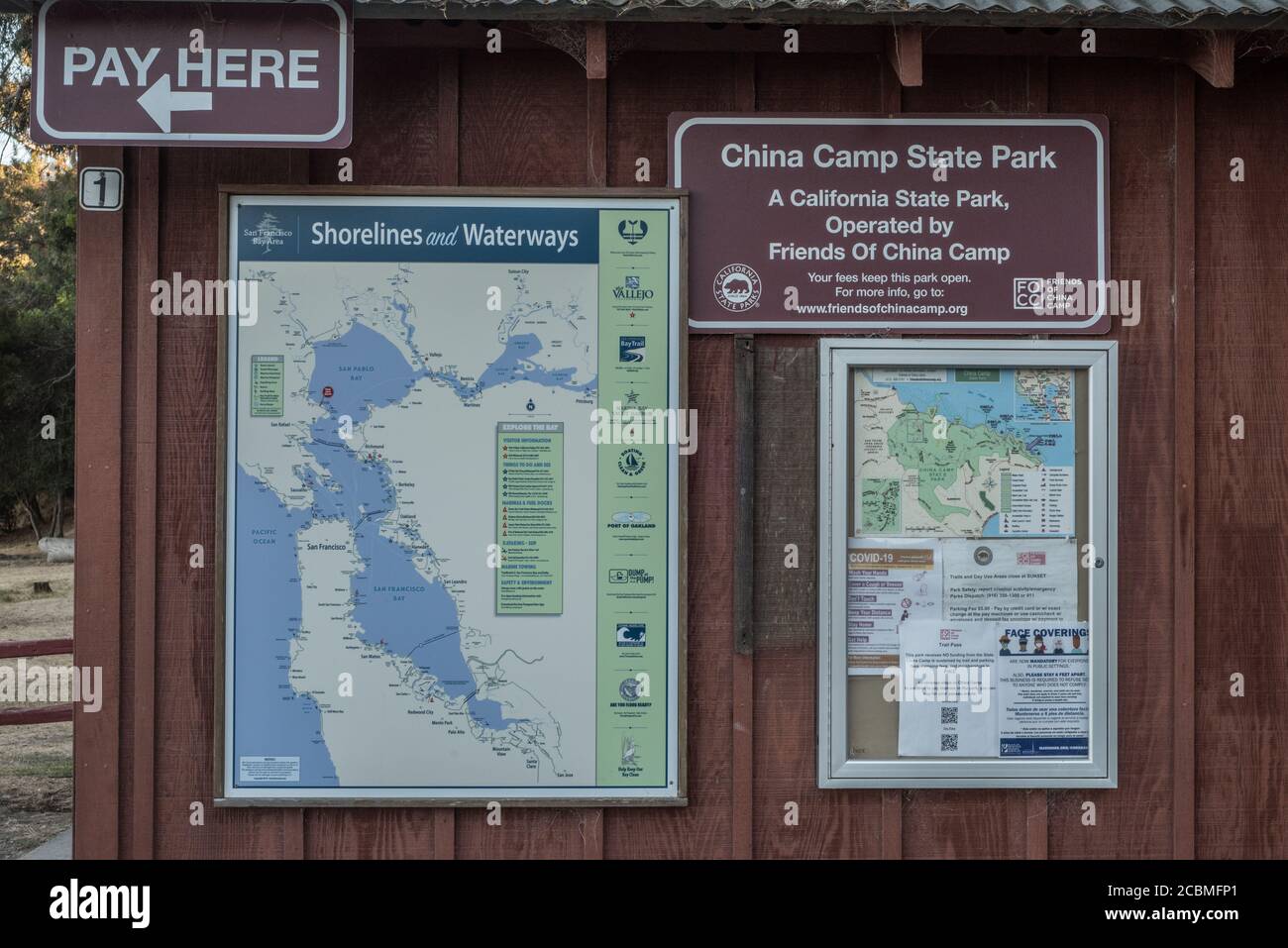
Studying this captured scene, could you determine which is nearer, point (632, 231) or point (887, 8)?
point (887, 8)

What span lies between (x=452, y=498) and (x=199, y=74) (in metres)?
1.85

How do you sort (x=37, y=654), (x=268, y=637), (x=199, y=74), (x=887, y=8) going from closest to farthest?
1. (x=887, y=8)
2. (x=199, y=74)
3. (x=268, y=637)
4. (x=37, y=654)

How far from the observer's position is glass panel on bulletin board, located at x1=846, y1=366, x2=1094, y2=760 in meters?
4.20

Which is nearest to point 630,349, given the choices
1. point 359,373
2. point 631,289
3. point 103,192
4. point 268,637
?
point 631,289

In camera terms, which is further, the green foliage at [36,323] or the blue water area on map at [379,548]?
the green foliage at [36,323]

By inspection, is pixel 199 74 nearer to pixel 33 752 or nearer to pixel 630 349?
pixel 630 349

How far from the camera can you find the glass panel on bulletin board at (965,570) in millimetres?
4199

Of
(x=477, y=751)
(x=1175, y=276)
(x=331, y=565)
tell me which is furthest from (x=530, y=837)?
(x=1175, y=276)

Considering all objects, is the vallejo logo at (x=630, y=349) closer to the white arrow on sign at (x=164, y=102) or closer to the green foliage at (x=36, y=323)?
the white arrow on sign at (x=164, y=102)

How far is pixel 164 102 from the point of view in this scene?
388 cm

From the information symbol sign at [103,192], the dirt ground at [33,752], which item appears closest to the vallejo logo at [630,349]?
the information symbol sign at [103,192]

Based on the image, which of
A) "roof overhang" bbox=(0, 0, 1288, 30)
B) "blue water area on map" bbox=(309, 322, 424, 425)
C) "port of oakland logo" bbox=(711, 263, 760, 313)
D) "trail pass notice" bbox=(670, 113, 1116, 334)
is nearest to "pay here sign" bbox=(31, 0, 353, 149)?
"roof overhang" bbox=(0, 0, 1288, 30)

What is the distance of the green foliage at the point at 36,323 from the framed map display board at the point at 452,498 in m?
10.5

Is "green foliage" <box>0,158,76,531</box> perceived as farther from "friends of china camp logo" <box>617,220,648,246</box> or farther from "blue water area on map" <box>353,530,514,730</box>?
"friends of china camp logo" <box>617,220,648,246</box>
